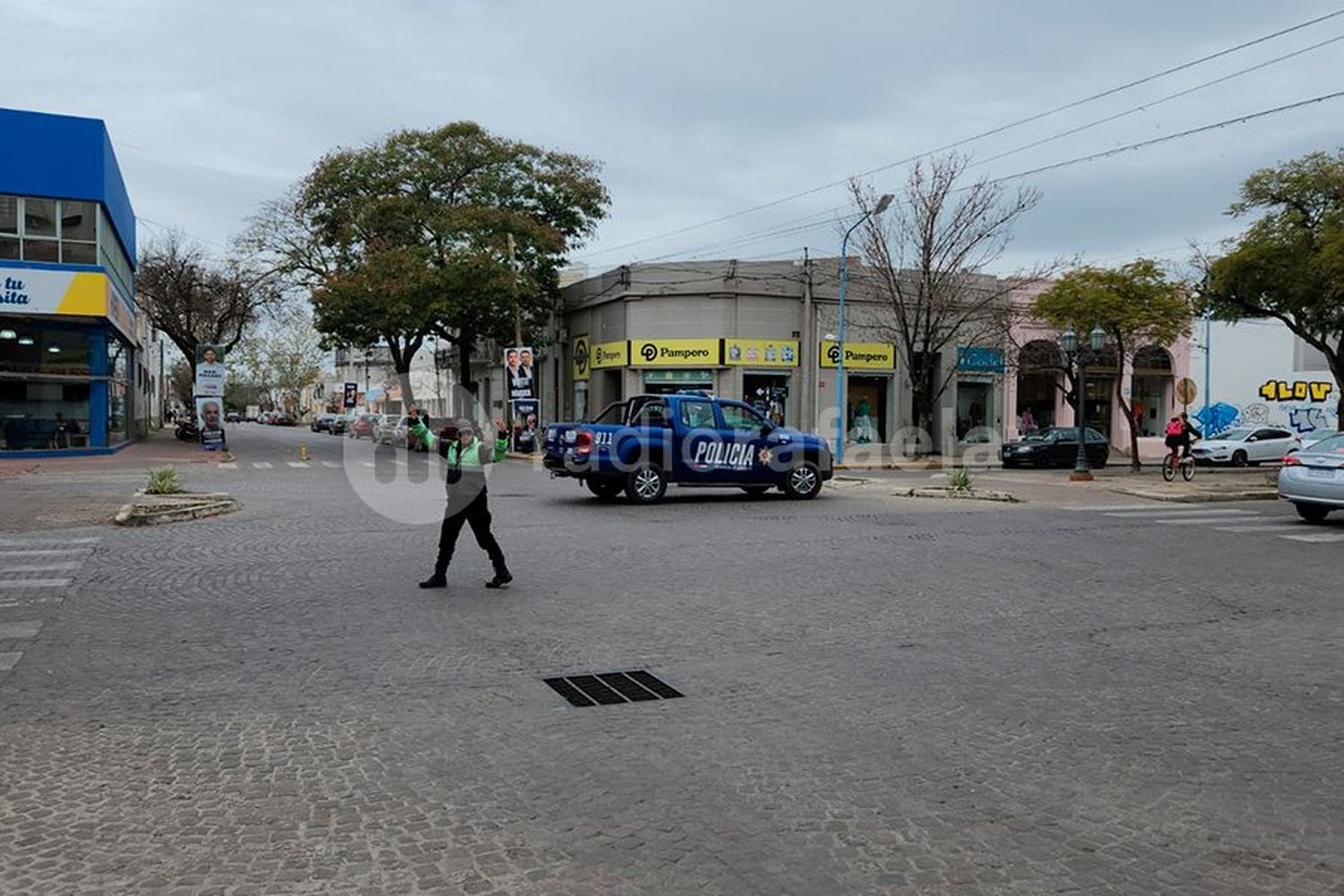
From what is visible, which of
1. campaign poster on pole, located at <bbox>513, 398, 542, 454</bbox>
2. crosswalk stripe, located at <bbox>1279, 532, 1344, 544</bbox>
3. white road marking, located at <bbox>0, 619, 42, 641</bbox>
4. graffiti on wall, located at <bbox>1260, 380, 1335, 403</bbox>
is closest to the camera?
white road marking, located at <bbox>0, 619, 42, 641</bbox>

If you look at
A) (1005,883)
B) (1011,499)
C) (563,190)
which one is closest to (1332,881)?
(1005,883)

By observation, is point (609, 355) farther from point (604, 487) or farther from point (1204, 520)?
point (1204, 520)

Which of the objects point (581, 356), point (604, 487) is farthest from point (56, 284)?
point (581, 356)

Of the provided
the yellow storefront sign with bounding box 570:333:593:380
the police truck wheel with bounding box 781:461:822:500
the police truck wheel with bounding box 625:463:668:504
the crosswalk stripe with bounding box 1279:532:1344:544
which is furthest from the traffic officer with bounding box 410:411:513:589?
the yellow storefront sign with bounding box 570:333:593:380

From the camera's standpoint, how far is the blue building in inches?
1097

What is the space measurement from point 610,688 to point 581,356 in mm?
36429

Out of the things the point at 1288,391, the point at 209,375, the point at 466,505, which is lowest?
the point at 466,505

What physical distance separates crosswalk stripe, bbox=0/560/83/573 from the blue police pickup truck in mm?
8174

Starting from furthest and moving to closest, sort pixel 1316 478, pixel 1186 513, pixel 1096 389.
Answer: pixel 1096 389
pixel 1186 513
pixel 1316 478

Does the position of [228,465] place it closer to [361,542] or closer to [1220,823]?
[361,542]

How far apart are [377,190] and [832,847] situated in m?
41.9

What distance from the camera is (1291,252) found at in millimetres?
24000

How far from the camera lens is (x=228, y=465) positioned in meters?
28.3

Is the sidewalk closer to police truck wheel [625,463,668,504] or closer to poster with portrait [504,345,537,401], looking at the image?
poster with portrait [504,345,537,401]
